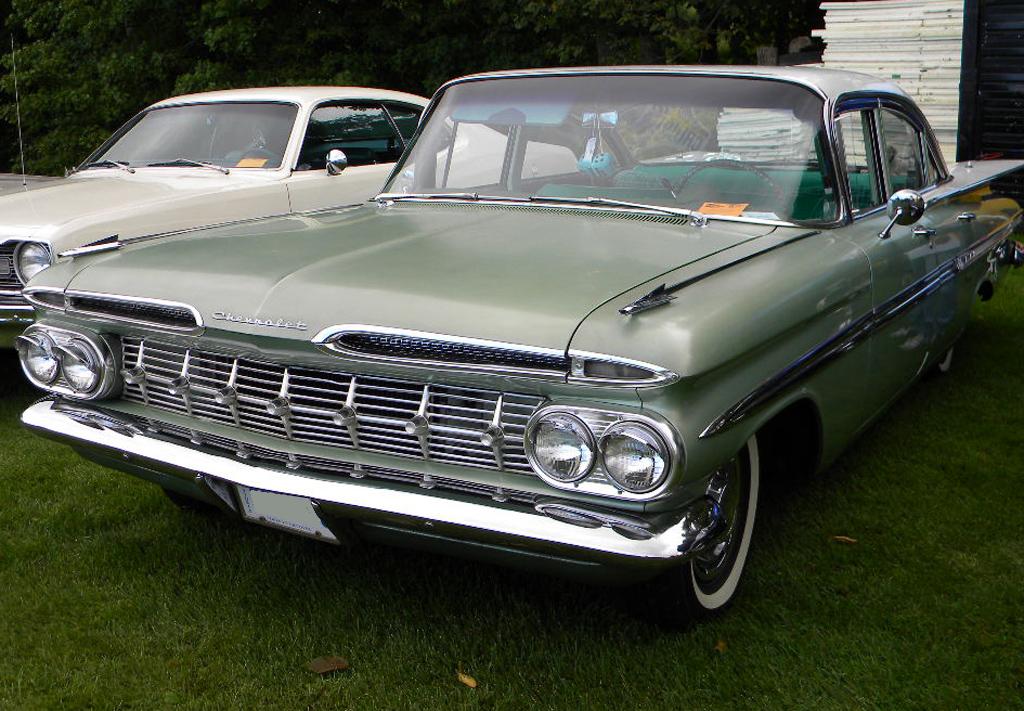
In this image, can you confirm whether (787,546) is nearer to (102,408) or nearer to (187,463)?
(187,463)

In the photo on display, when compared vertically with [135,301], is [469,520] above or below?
below

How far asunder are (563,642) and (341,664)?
2.02 feet

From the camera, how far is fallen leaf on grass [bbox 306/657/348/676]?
283 centimetres

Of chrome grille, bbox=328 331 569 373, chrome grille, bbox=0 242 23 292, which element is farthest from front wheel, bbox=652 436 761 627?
chrome grille, bbox=0 242 23 292

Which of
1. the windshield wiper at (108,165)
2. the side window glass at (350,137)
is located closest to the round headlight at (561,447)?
the side window glass at (350,137)

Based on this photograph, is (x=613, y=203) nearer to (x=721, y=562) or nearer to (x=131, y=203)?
(x=721, y=562)

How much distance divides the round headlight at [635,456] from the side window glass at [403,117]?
4940mm

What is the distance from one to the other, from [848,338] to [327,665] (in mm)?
1821

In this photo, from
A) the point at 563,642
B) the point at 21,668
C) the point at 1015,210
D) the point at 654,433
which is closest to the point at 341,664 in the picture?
the point at 563,642

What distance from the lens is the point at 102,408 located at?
3.14m

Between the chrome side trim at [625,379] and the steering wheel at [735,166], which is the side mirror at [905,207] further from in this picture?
the chrome side trim at [625,379]

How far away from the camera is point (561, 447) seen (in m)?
2.41

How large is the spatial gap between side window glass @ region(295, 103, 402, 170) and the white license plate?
359 centimetres

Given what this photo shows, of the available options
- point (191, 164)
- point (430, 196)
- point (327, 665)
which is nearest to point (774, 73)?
point (430, 196)
